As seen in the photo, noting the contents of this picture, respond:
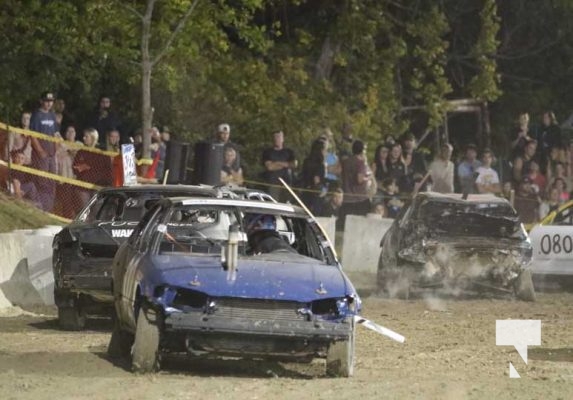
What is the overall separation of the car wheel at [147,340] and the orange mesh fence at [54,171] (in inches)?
415

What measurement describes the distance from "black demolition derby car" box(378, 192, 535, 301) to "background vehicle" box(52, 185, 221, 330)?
488 cm

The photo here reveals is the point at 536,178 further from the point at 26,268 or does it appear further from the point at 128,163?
the point at 26,268

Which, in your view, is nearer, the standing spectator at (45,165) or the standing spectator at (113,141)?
the standing spectator at (45,165)

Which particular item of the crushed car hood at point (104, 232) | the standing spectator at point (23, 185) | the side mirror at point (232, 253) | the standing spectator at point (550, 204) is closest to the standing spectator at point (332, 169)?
the standing spectator at point (550, 204)

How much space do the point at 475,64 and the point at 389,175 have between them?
7.05 metres

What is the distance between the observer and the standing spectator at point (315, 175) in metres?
25.4

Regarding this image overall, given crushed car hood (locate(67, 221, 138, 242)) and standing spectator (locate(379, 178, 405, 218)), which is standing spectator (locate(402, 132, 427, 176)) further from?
crushed car hood (locate(67, 221, 138, 242))

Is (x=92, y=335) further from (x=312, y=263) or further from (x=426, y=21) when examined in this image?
(x=426, y=21)

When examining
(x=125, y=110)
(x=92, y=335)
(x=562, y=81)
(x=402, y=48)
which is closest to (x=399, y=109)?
(x=402, y=48)

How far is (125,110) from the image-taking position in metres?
27.6

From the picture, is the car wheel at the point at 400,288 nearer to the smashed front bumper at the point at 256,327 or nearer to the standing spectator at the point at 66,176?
the standing spectator at the point at 66,176

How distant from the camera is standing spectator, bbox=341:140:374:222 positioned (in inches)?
1016

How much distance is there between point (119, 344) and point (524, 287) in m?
8.53

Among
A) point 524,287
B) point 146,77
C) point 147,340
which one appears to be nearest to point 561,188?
point 524,287
